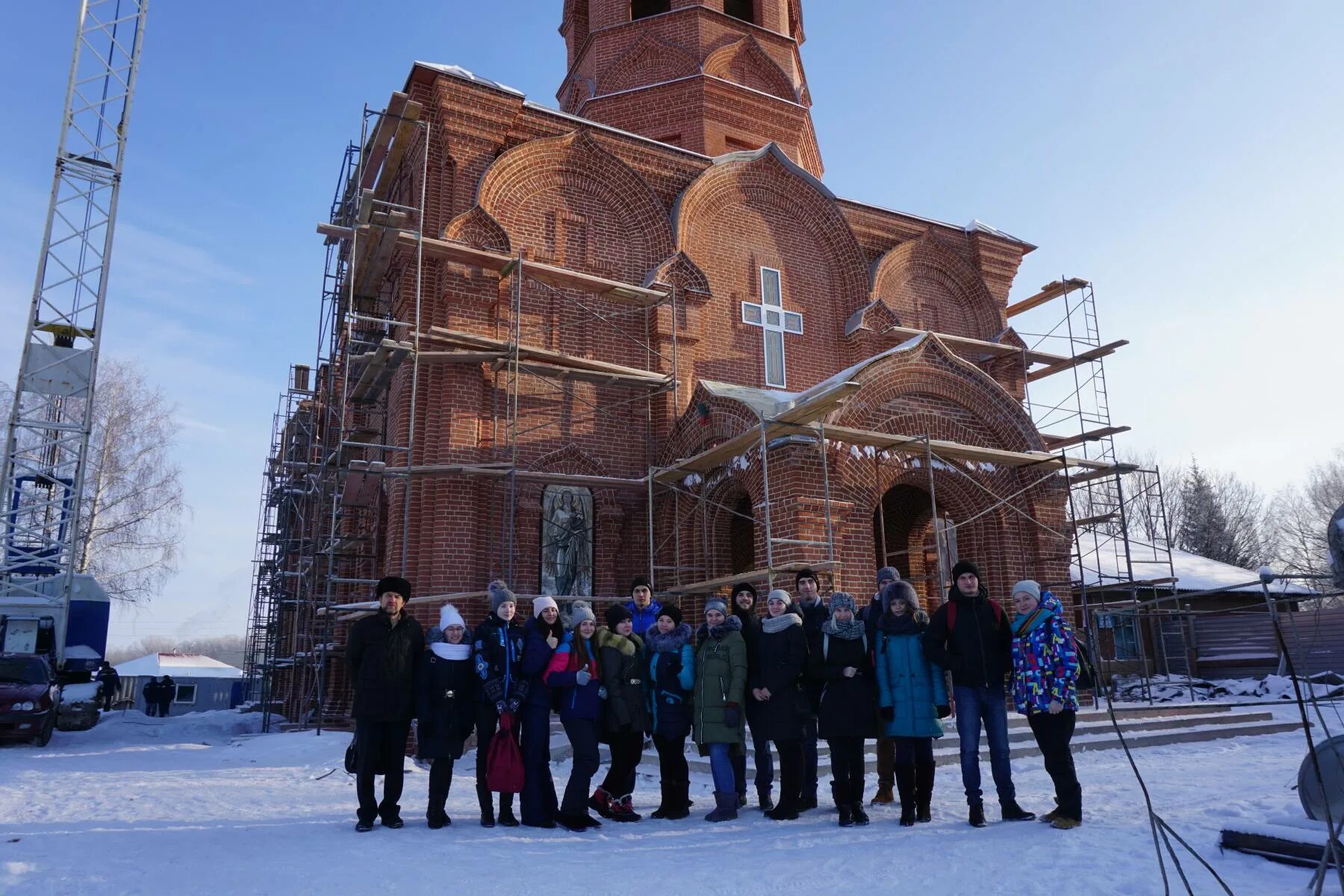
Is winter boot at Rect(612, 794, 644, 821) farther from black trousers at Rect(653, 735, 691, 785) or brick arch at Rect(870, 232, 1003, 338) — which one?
brick arch at Rect(870, 232, 1003, 338)

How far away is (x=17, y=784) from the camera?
26.7 ft

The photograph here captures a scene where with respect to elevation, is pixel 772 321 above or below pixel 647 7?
below

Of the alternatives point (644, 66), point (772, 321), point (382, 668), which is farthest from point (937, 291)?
point (382, 668)

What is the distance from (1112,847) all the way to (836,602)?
6.99 ft

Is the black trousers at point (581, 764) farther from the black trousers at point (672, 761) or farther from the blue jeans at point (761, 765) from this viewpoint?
the blue jeans at point (761, 765)

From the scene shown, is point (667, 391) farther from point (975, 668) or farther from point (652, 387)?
point (975, 668)

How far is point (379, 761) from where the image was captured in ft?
20.0

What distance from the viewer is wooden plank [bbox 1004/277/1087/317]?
17.4 meters

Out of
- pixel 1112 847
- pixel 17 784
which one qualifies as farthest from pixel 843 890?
pixel 17 784

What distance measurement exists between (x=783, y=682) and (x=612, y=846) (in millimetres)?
1523

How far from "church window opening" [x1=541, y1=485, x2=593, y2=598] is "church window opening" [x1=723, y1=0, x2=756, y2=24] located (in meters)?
11.3

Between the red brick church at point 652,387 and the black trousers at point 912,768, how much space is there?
4103mm

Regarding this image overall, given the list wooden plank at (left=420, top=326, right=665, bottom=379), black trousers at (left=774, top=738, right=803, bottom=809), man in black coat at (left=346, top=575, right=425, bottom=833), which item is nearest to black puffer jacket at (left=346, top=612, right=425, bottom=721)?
man in black coat at (left=346, top=575, right=425, bottom=833)

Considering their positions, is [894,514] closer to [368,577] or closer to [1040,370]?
[1040,370]
